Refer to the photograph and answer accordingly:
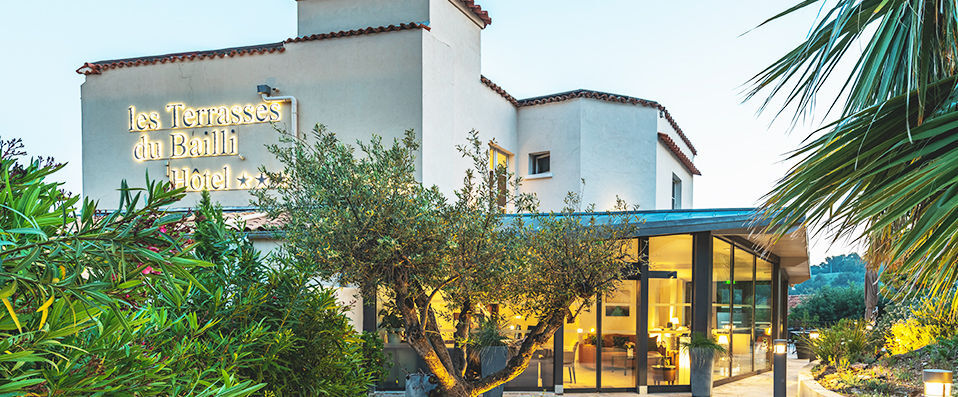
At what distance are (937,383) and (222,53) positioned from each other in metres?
13.3

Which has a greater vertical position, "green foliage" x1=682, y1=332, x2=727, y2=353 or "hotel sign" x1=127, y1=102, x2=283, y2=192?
"hotel sign" x1=127, y1=102, x2=283, y2=192

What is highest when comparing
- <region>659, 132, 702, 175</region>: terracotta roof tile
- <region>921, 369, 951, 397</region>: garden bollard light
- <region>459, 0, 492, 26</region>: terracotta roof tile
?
<region>459, 0, 492, 26</region>: terracotta roof tile

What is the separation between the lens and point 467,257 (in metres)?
6.69

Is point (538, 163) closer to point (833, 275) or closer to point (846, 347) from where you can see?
point (846, 347)

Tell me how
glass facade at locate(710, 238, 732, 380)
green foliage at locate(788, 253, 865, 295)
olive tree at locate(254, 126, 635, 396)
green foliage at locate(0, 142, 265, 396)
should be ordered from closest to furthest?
green foliage at locate(0, 142, 265, 396), olive tree at locate(254, 126, 635, 396), glass facade at locate(710, 238, 732, 380), green foliage at locate(788, 253, 865, 295)

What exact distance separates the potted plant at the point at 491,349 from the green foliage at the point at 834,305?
74.4 ft

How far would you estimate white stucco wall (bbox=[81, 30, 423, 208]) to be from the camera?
43.2 feet

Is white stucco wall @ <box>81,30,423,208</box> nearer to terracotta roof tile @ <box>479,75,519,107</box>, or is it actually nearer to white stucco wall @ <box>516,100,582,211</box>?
terracotta roof tile @ <box>479,75,519,107</box>

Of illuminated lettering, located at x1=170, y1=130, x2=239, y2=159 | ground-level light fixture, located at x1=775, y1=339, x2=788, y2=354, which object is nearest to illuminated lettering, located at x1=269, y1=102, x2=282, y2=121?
illuminated lettering, located at x1=170, y1=130, x2=239, y2=159

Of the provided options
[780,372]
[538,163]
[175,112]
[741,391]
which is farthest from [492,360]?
[175,112]

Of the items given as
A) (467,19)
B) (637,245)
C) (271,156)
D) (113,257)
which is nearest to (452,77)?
(467,19)

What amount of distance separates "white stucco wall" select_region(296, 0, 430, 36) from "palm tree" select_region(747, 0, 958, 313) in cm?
1113

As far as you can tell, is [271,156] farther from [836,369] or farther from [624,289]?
[836,369]

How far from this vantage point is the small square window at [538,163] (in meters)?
17.3
